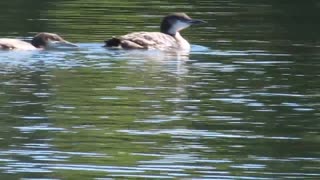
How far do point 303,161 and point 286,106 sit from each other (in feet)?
13.3

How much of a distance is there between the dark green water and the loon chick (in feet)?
1.11

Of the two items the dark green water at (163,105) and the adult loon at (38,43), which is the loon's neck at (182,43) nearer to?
the dark green water at (163,105)

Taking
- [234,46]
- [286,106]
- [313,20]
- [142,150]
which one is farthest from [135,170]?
[313,20]

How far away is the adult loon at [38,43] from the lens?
25984mm

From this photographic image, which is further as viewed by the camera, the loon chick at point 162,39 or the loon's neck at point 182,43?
the loon's neck at point 182,43

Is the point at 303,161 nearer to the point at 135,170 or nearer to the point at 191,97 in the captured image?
the point at 135,170

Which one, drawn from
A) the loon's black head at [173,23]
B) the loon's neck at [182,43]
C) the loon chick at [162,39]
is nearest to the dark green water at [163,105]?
the loon's neck at [182,43]

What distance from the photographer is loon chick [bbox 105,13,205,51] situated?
26833mm

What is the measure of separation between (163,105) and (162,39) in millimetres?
8415

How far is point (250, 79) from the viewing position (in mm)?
22625

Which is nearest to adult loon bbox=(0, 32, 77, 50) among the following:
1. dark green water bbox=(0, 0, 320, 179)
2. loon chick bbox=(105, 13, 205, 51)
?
dark green water bbox=(0, 0, 320, 179)

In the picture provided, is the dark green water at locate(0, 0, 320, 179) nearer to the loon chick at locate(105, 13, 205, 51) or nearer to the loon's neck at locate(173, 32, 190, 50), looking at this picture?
the loon's neck at locate(173, 32, 190, 50)

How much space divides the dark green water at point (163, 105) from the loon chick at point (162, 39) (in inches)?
13.3

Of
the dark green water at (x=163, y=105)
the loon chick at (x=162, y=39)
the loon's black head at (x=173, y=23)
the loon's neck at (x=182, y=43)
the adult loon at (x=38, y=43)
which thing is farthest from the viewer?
the loon's black head at (x=173, y=23)
